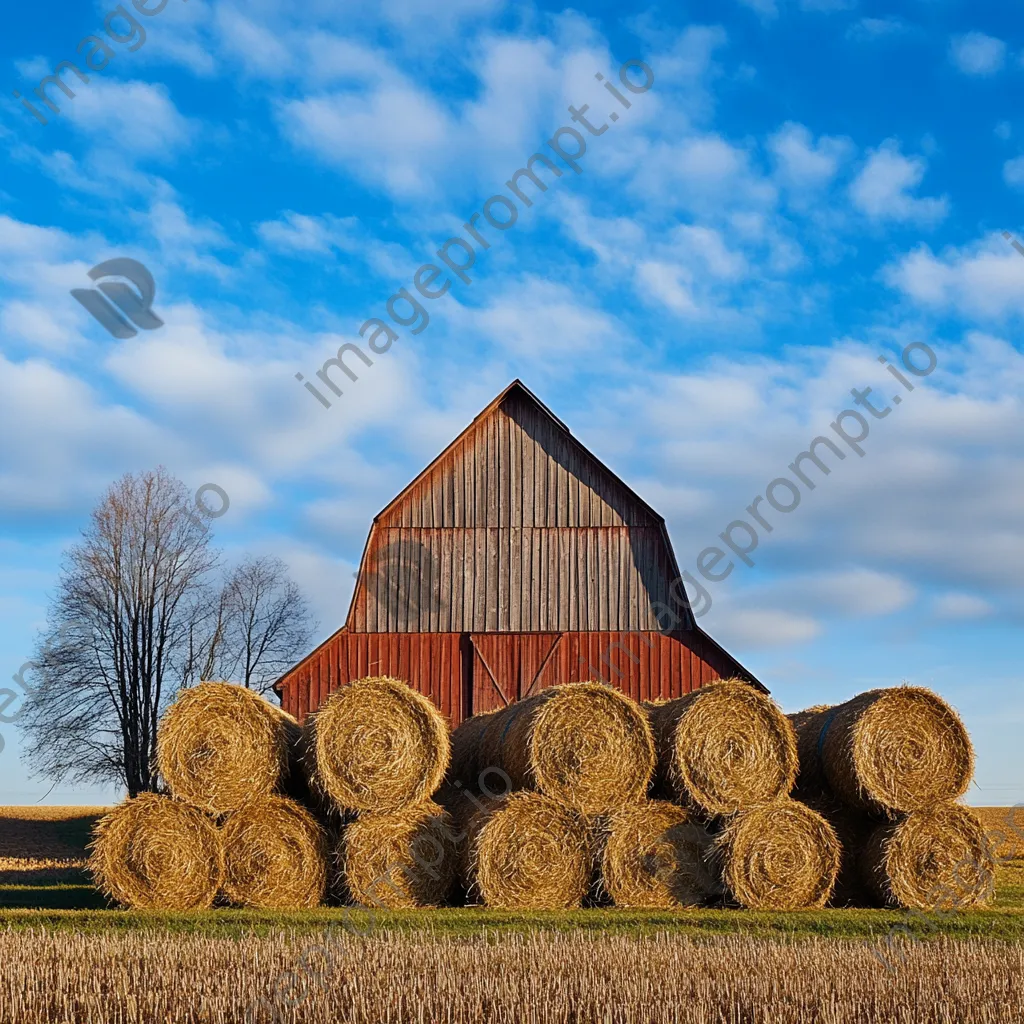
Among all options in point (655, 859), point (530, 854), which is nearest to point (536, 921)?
point (530, 854)

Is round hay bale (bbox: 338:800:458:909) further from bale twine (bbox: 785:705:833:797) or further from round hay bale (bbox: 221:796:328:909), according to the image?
bale twine (bbox: 785:705:833:797)

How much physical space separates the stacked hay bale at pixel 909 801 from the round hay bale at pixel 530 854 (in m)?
3.01

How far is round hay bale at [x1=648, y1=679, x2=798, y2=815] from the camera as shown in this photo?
1378 centimetres

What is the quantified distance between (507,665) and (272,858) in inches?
367

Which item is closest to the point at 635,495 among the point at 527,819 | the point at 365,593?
the point at 365,593

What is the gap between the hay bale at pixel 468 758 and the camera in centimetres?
1567

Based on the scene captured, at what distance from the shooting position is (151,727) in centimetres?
3469

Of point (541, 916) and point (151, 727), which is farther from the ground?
point (151, 727)

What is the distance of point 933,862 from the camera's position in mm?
13547

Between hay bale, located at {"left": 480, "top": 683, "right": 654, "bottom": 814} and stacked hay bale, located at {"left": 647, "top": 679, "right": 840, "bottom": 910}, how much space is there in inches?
15.2

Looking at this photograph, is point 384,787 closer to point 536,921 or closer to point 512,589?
point 536,921

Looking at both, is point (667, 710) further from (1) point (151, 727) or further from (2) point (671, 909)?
(1) point (151, 727)

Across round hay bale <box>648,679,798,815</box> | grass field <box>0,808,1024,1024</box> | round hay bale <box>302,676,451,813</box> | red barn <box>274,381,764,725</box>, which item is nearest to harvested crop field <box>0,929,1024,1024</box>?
grass field <box>0,808,1024,1024</box>

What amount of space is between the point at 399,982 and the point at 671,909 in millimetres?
5615
